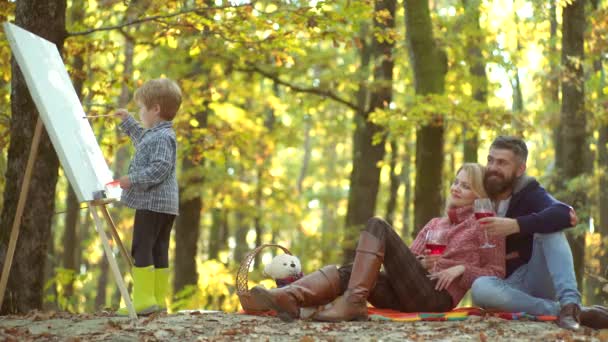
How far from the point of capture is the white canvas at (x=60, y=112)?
5672 mm

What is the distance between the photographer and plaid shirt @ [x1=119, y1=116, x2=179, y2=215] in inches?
235

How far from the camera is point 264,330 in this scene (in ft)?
17.6

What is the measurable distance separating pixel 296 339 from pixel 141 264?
62.2 inches

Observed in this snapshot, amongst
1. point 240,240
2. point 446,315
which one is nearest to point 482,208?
point 446,315

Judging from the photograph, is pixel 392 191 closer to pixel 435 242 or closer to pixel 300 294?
pixel 435 242

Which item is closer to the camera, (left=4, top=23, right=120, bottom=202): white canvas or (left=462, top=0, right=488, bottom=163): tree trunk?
(left=4, top=23, right=120, bottom=202): white canvas

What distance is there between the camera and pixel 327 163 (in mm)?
33562

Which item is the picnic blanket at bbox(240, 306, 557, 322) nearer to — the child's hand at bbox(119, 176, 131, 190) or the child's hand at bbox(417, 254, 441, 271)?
the child's hand at bbox(417, 254, 441, 271)

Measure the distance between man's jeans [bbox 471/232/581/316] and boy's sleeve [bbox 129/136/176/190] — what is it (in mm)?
2398

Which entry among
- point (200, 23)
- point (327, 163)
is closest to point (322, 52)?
point (200, 23)

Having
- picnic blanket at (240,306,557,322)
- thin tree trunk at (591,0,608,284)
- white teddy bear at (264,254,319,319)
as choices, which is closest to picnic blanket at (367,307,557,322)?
picnic blanket at (240,306,557,322)

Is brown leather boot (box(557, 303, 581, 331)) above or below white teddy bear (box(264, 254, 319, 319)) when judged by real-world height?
below

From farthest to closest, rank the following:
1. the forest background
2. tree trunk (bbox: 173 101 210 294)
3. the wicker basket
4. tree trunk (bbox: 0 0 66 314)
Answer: tree trunk (bbox: 173 101 210 294) < the forest background < tree trunk (bbox: 0 0 66 314) < the wicker basket

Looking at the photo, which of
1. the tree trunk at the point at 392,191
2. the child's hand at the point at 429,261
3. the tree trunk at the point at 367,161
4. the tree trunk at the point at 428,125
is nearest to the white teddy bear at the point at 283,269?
the child's hand at the point at 429,261
